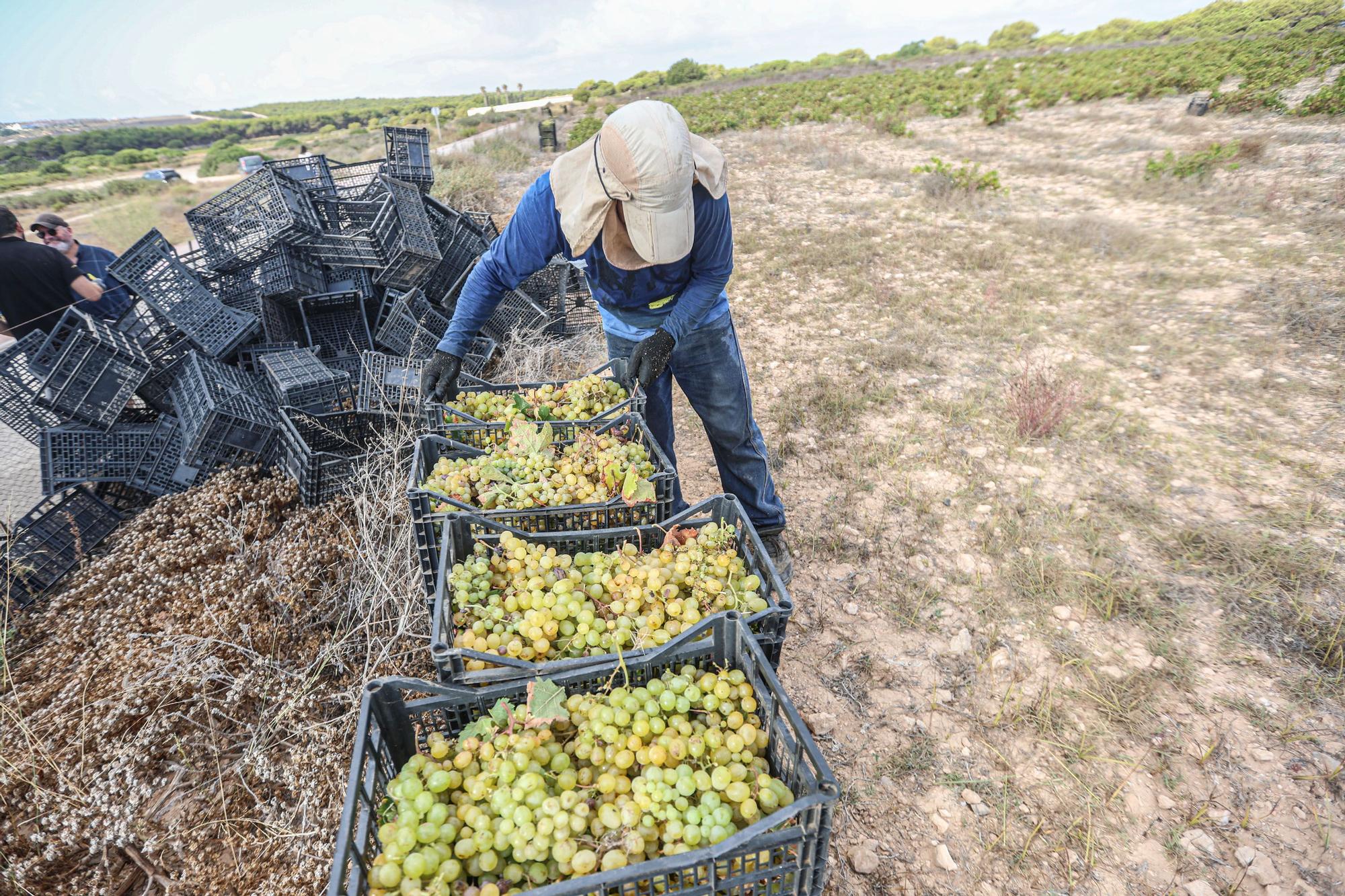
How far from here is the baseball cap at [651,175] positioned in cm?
208

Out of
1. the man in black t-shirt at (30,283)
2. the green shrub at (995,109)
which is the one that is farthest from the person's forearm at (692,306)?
the green shrub at (995,109)

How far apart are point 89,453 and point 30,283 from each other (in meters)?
1.85

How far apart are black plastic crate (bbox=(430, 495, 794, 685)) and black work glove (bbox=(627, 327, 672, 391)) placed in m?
0.85

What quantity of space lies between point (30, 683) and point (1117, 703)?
455 cm

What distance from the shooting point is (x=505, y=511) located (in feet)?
6.50

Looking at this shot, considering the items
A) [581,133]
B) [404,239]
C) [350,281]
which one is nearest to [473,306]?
[404,239]

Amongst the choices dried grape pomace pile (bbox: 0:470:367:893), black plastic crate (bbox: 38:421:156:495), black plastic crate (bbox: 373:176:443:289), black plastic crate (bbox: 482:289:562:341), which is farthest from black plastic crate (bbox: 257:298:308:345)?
dried grape pomace pile (bbox: 0:470:367:893)

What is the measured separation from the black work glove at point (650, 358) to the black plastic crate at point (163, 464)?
2663 millimetres

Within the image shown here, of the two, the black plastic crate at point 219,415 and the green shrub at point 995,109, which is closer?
the black plastic crate at point 219,415

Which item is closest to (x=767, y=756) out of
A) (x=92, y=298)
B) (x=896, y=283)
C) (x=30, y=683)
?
(x=30, y=683)

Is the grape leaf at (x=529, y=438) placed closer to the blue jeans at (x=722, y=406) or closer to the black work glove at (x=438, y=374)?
the black work glove at (x=438, y=374)

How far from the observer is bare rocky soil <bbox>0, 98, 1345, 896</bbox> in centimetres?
205

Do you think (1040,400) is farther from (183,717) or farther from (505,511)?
(183,717)

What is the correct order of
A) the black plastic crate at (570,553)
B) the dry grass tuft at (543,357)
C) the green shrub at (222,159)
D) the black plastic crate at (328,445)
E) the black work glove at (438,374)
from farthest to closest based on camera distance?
1. the green shrub at (222,159)
2. the dry grass tuft at (543,357)
3. the black plastic crate at (328,445)
4. the black work glove at (438,374)
5. the black plastic crate at (570,553)
